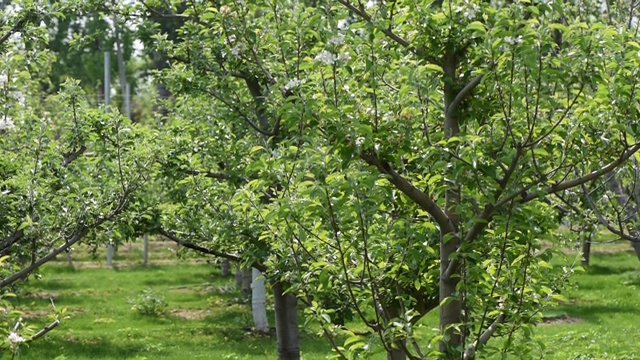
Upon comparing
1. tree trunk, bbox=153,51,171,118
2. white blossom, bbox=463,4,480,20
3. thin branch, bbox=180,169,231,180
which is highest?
tree trunk, bbox=153,51,171,118

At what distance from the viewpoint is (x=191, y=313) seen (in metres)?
21.5

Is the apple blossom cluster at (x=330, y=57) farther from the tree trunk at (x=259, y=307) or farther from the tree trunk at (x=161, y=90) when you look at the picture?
the tree trunk at (x=259, y=307)

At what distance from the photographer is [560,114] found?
5117 mm

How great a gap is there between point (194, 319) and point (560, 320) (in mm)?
7570

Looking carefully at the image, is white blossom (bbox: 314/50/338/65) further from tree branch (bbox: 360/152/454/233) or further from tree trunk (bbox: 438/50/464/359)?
tree trunk (bbox: 438/50/464/359)

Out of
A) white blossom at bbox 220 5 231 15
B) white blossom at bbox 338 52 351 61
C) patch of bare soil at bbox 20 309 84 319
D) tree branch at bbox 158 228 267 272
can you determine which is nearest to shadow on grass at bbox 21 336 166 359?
patch of bare soil at bbox 20 309 84 319

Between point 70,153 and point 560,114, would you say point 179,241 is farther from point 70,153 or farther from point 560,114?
point 560,114

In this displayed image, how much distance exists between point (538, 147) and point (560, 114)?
8.2 inches

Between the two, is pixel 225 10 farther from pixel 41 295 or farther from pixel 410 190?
pixel 41 295

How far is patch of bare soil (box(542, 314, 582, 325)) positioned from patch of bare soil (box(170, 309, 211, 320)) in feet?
23.7

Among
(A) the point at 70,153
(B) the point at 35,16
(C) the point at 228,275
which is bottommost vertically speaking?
(C) the point at 228,275

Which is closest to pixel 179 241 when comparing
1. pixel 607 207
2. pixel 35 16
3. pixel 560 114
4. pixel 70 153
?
pixel 70 153

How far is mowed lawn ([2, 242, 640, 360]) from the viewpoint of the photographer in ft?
52.3

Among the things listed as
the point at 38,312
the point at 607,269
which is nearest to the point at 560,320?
the point at 607,269
